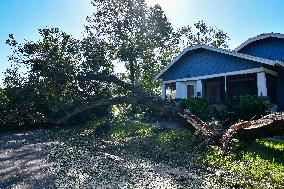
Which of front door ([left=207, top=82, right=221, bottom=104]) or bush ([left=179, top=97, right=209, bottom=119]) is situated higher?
front door ([left=207, top=82, right=221, bottom=104])

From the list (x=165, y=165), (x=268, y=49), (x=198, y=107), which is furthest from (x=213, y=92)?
(x=165, y=165)

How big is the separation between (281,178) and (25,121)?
550 inches

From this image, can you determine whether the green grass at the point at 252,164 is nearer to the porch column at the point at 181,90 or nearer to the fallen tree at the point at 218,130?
the fallen tree at the point at 218,130

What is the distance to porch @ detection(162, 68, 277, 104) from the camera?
19.7 metres

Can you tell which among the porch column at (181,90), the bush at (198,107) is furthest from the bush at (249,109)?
the porch column at (181,90)

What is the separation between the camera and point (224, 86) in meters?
21.4

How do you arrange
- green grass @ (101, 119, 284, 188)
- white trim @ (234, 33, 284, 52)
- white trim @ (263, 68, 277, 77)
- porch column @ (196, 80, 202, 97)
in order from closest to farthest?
1. green grass @ (101, 119, 284, 188)
2. white trim @ (263, 68, 277, 77)
3. white trim @ (234, 33, 284, 52)
4. porch column @ (196, 80, 202, 97)

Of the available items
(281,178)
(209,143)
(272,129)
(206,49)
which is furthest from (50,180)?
(206,49)

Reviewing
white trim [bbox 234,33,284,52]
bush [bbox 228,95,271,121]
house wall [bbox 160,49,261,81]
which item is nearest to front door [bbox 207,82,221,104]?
house wall [bbox 160,49,261,81]

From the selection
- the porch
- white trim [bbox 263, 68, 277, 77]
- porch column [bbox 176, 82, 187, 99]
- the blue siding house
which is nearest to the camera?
white trim [bbox 263, 68, 277, 77]

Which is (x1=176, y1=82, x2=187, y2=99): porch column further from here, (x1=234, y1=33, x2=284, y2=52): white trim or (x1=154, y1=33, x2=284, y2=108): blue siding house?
(x1=234, y1=33, x2=284, y2=52): white trim

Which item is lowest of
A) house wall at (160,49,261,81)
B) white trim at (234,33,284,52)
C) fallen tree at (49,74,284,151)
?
fallen tree at (49,74,284,151)

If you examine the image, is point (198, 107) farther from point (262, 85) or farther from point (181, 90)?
point (181, 90)

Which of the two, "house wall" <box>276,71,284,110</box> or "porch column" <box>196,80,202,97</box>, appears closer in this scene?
"house wall" <box>276,71,284,110</box>
